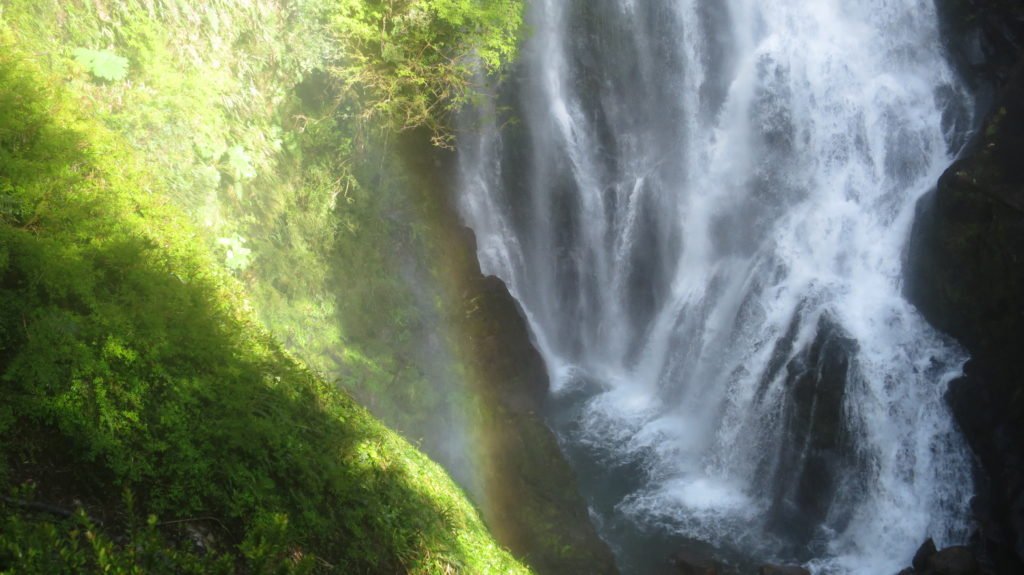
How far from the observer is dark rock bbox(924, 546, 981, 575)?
11289mm

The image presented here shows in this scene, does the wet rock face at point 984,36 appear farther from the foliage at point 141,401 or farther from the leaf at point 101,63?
the leaf at point 101,63

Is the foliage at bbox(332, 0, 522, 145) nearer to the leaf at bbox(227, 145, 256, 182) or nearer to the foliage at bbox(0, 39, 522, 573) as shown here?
the leaf at bbox(227, 145, 256, 182)

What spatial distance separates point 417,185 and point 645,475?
884 cm

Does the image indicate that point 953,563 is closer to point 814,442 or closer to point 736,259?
point 814,442

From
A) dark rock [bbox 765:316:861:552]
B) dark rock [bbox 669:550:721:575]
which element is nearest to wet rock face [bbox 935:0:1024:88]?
dark rock [bbox 765:316:861:552]

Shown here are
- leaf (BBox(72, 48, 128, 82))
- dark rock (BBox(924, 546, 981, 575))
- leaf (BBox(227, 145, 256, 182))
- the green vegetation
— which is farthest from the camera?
dark rock (BBox(924, 546, 981, 575))

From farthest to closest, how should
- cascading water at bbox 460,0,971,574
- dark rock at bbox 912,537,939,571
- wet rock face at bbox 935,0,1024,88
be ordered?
wet rock face at bbox 935,0,1024,88 → cascading water at bbox 460,0,971,574 → dark rock at bbox 912,537,939,571

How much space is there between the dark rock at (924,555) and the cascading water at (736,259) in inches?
17.0

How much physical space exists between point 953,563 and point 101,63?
15.3 m

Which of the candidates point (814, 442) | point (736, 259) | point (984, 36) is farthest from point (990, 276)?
point (984, 36)

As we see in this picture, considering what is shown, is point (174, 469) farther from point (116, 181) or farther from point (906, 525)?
point (906, 525)

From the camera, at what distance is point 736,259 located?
688 inches

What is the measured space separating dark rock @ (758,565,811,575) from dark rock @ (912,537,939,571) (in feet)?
6.77

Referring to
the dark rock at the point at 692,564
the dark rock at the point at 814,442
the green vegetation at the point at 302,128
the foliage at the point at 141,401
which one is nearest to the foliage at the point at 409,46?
the green vegetation at the point at 302,128
